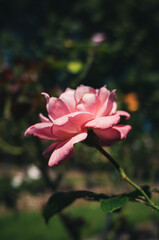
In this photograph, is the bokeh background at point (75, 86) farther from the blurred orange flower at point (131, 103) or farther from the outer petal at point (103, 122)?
the outer petal at point (103, 122)

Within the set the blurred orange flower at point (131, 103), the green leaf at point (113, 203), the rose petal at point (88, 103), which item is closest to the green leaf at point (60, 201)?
the green leaf at point (113, 203)

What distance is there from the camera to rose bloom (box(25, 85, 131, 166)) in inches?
18.6

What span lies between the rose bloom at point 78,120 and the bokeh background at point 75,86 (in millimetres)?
327

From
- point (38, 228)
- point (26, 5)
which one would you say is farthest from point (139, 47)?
point (38, 228)

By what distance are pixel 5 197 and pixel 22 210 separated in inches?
24.1

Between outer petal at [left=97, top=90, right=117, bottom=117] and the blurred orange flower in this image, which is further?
the blurred orange flower

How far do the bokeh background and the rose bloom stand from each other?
33 centimetres

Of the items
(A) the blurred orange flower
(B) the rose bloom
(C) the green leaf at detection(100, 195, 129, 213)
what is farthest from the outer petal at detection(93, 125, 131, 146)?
(A) the blurred orange flower

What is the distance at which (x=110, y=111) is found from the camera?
53cm

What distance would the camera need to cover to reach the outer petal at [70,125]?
474mm

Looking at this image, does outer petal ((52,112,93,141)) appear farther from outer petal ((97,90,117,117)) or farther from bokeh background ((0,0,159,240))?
bokeh background ((0,0,159,240))

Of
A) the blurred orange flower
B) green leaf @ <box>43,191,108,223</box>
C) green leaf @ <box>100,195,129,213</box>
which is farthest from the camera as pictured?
the blurred orange flower

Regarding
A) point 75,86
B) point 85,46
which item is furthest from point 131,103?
point 75,86

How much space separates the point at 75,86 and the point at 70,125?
0.41m
